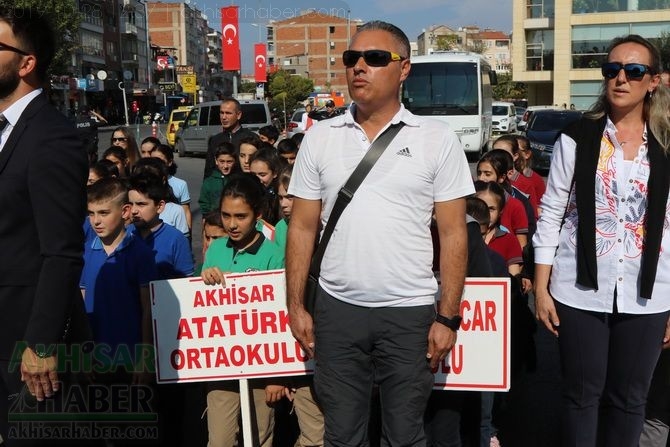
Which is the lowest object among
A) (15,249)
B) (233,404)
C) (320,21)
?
(233,404)

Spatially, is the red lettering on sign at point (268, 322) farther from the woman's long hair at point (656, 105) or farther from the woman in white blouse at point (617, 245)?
the woman's long hair at point (656, 105)

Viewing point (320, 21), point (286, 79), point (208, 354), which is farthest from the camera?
point (320, 21)

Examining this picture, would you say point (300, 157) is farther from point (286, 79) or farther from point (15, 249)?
point (286, 79)

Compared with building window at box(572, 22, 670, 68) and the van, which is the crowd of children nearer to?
the van

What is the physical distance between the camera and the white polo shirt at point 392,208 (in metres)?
3.12

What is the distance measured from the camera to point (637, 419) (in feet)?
11.5

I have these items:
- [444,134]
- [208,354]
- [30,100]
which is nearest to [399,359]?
[444,134]

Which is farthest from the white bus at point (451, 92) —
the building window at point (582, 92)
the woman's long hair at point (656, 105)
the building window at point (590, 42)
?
the building window at point (582, 92)

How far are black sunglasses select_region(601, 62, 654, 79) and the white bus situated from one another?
70.4 ft

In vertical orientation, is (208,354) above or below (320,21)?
below

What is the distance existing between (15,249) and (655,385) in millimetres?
3077

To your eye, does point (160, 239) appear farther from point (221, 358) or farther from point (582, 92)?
point (582, 92)

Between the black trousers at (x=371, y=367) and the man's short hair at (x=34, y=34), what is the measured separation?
1427 millimetres

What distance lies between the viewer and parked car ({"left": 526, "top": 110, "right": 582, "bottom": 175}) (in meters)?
20.7
